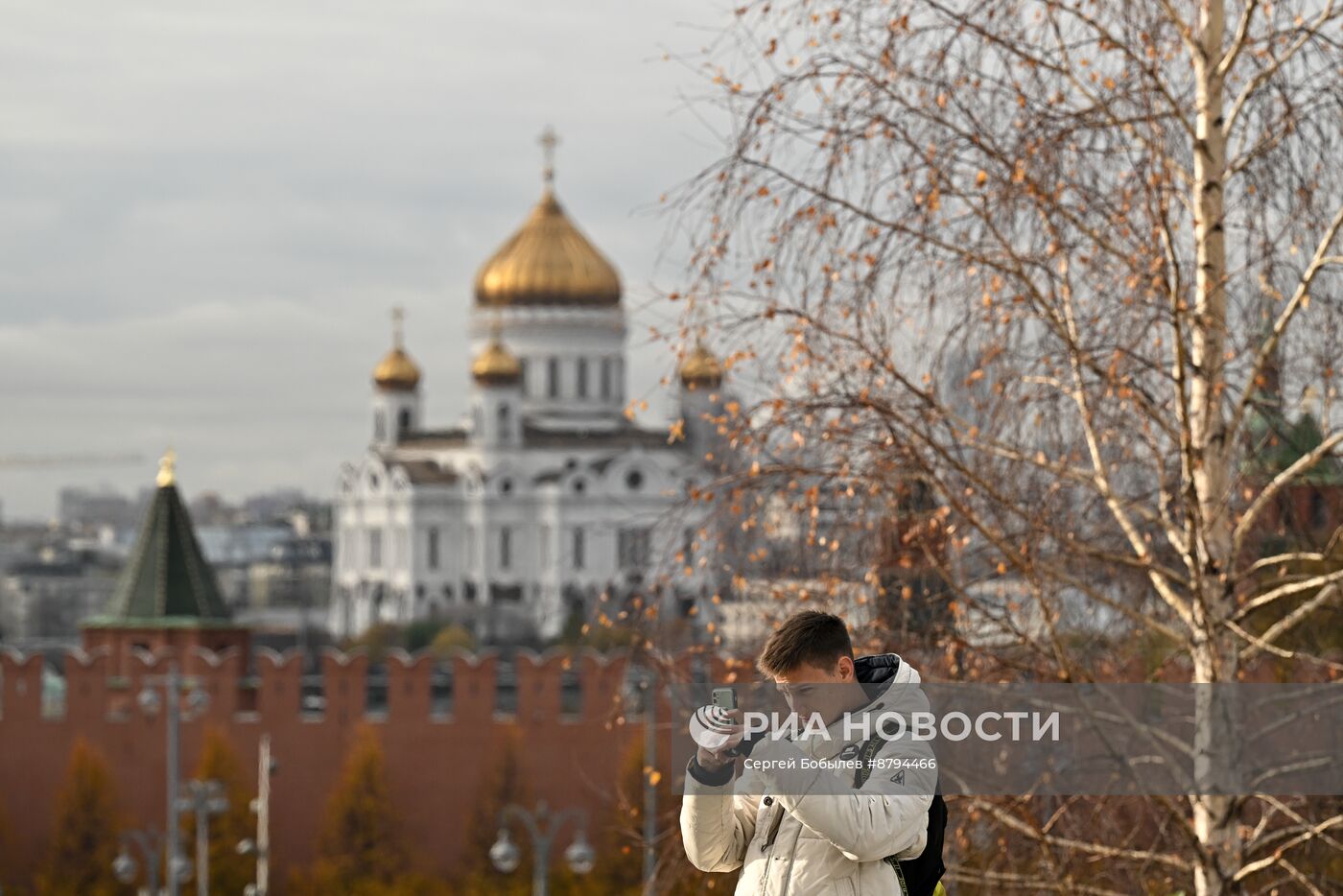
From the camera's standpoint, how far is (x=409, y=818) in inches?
1254

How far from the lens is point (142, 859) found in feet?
100

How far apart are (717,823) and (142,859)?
27182 millimetres

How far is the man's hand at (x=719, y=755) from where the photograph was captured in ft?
13.5

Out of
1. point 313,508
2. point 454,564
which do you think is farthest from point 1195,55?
point 313,508

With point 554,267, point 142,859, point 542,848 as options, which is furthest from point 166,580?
point 554,267

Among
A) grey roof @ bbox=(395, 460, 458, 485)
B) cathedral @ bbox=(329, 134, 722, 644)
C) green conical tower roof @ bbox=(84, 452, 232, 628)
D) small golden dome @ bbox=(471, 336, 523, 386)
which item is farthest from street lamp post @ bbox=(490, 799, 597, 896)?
grey roof @ bbox=(395, 460, 458, 485)

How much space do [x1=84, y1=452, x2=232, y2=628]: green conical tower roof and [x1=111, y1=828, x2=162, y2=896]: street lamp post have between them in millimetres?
4646

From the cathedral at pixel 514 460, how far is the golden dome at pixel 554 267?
0.04 meters

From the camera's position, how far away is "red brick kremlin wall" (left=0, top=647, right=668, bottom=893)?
103 feet

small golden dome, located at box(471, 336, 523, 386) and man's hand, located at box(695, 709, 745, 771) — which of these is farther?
small golden dome, located at box(471, 336, 523, 386)

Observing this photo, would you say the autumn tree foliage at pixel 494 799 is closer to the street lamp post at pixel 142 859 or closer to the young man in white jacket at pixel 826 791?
the street lamp post at pixel 142 859

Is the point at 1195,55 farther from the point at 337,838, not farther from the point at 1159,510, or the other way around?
the point at 337,838

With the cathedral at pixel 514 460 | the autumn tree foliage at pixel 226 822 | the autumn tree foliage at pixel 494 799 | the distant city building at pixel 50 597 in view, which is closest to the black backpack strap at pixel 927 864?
the autumn tree foliage at pixel 226 822

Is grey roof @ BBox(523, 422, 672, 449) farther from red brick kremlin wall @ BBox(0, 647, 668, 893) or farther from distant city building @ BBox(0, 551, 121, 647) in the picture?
red brick kremlin wall @ BBox(0, 647, 668, 893)
